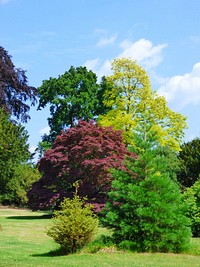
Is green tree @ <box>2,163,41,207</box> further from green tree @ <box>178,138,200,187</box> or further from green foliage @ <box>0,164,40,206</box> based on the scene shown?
green tree @ <box>178,138,200,187</box>

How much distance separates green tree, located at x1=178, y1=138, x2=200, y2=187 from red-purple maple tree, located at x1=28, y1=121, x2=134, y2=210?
598 inches

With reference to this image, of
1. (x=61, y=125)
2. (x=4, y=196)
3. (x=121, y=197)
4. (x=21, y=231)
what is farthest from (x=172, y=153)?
(x=121, y=197)

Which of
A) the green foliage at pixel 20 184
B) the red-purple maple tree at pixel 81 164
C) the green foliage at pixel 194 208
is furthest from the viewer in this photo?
the green foliage at pixel 20 184

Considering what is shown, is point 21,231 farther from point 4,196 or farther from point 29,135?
point 29,135

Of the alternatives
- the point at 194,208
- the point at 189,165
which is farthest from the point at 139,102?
the point at 194,208

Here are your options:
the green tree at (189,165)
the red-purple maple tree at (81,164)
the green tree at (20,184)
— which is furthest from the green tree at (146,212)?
the green tree at (20,184)

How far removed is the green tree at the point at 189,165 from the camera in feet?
155

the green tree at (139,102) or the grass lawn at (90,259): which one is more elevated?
the green tree at (139,102)

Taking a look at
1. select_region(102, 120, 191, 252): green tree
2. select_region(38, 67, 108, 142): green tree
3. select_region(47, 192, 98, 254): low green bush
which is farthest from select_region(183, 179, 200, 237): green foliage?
select_region(38, 67, 108, 142): green tree

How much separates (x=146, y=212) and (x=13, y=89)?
28.4 metres

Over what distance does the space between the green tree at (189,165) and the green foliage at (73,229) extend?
34494 mm

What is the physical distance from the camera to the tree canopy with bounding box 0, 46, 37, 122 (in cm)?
3841

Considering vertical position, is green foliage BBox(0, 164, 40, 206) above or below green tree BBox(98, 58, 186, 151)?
below

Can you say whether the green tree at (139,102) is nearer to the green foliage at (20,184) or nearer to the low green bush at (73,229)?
the green foliage at (20,184)
